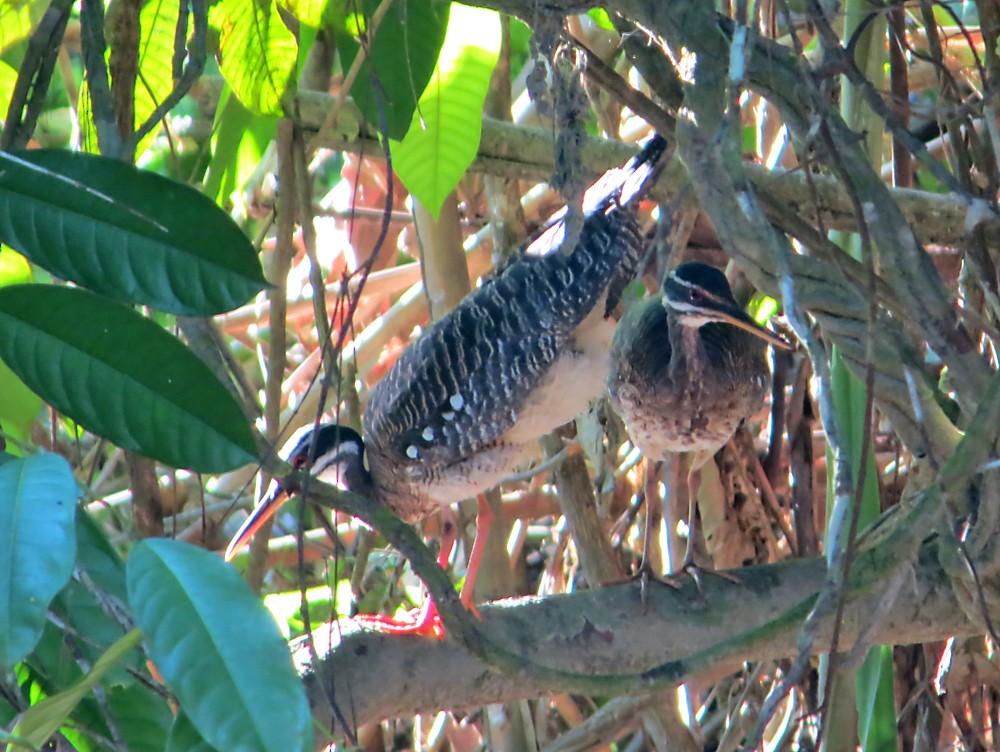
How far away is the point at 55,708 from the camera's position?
0.80 metres

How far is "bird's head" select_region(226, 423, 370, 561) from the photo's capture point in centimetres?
238

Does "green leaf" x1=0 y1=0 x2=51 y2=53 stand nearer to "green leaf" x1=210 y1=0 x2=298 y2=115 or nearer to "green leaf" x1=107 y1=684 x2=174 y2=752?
"green leaf" x1=210 y1=0 x2=298 y2=115

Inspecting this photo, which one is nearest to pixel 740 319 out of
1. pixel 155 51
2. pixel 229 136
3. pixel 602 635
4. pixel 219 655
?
pixel 602 635

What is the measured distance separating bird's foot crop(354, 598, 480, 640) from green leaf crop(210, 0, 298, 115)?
74 centimetres

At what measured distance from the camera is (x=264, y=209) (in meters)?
3.36

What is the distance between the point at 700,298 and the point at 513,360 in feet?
1.28

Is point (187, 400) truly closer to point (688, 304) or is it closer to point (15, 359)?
point (15, 359)

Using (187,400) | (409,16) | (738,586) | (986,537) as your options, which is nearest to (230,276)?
(187,400)

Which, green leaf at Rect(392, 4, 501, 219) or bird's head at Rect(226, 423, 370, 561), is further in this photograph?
bird's head at Rect(226, 423, 370, 561)

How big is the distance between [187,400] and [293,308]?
2264 millimetres

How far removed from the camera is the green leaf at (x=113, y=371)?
99 cm

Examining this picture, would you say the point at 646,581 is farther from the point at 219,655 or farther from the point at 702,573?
the point at 219,655

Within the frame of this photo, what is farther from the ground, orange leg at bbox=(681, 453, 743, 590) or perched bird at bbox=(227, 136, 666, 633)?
perched bird at bbox=(227, 136, 666, 633)

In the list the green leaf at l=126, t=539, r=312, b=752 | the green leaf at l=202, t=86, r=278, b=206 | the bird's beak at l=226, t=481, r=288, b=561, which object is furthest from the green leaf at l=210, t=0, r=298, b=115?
the green leaf at l=126, t=539, r=312, b=752
